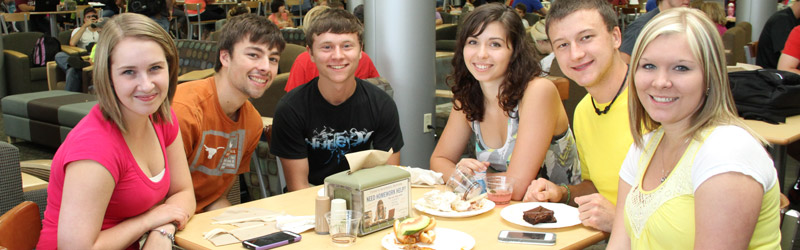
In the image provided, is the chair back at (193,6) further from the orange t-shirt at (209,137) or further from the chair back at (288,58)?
the orange t-shirt at (209,137)

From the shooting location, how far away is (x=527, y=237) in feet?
6.39

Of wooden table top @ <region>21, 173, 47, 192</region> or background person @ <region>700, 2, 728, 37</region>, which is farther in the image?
background person @ <region>700, 2, 728, 37</region>

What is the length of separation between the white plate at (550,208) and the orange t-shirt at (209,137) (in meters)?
1.15

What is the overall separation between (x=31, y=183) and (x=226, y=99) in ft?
2.87

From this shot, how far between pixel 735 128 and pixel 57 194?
174 centimetres

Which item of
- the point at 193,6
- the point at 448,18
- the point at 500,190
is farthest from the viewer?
the point at 193,6

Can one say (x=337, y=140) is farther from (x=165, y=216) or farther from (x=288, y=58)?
(x=288, y=58)

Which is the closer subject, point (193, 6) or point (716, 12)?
point (716, 12)

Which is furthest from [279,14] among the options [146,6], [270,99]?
[270,99]

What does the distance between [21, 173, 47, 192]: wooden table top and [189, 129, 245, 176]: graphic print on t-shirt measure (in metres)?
0.64

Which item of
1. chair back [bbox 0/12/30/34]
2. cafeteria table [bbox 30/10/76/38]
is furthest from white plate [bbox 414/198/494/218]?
cafeteria table [bbox 30/10/76/38]

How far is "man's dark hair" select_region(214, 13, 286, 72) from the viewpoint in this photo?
2.74m

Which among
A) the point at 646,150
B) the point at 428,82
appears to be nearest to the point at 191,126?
the point at 646,150

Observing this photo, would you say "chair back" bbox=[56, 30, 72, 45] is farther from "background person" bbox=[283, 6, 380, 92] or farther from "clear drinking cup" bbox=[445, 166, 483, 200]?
"clear drinking cup" bbox=[445, 166, 483, 200]
